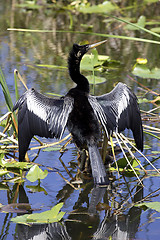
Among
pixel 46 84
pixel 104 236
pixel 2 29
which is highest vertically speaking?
pixel 2 29

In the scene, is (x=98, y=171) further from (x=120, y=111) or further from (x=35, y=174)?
(x=120, y=111)

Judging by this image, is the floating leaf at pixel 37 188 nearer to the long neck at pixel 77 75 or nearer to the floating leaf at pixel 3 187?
the floating leaf at pixel 3 187

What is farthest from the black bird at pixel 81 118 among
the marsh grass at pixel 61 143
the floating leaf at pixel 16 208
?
the floating leaf at pixel 16 208

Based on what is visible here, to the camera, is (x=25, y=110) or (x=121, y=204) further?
(x=25, y=110)

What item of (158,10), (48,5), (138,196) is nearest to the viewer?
(138,196)

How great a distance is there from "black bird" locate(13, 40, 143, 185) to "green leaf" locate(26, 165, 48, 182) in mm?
306

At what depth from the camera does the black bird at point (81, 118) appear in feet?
12.4

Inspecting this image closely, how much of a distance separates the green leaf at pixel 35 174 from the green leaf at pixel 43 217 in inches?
24.8

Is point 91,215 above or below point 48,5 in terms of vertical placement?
A: below

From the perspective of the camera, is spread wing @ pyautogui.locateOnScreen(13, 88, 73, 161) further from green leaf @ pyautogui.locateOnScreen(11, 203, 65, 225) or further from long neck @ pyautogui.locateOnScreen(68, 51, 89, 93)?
green leaf @ pyautogui.locateOnScreen(11, 203, 65, 225)

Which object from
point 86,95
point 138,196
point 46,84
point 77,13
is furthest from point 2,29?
point 138,196

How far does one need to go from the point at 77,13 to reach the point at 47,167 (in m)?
7.23

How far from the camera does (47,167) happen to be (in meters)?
4.07

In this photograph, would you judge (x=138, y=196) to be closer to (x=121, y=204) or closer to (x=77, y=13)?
(x=121, y=204)
